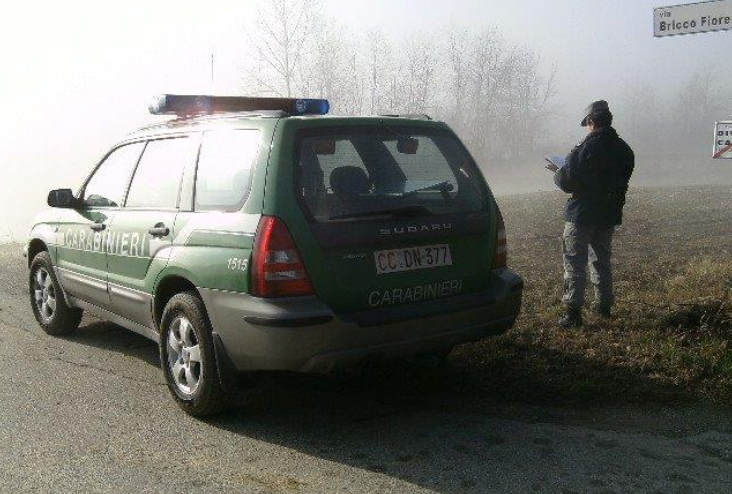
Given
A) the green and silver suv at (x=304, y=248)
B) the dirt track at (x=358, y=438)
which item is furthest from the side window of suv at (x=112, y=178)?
the dirt track at (x=358, y=438)

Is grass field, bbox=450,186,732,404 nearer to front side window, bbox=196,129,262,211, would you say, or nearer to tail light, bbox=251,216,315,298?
tail light, bbox=251,216,315,298

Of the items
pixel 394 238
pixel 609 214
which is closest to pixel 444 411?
pixel 394 238

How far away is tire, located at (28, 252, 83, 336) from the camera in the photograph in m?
6.18

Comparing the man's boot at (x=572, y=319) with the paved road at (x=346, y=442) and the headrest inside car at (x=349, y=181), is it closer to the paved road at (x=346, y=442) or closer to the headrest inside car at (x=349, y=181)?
the paved road at (x=346, y=442)

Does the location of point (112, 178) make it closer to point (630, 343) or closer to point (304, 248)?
point (304, 248)

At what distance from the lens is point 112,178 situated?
216 inches

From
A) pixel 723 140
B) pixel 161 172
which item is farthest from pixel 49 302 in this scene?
pixel 723 140

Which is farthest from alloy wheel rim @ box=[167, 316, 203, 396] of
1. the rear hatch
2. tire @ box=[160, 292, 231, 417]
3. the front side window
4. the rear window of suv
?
the rear window of suv

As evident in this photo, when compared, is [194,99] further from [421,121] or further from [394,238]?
[394,238]

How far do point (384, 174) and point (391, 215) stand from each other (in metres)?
0.31

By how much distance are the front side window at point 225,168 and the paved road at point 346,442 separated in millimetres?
1108

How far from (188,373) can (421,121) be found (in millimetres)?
2142

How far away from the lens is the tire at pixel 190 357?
403 cm

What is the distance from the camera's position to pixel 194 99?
17.8 feet
